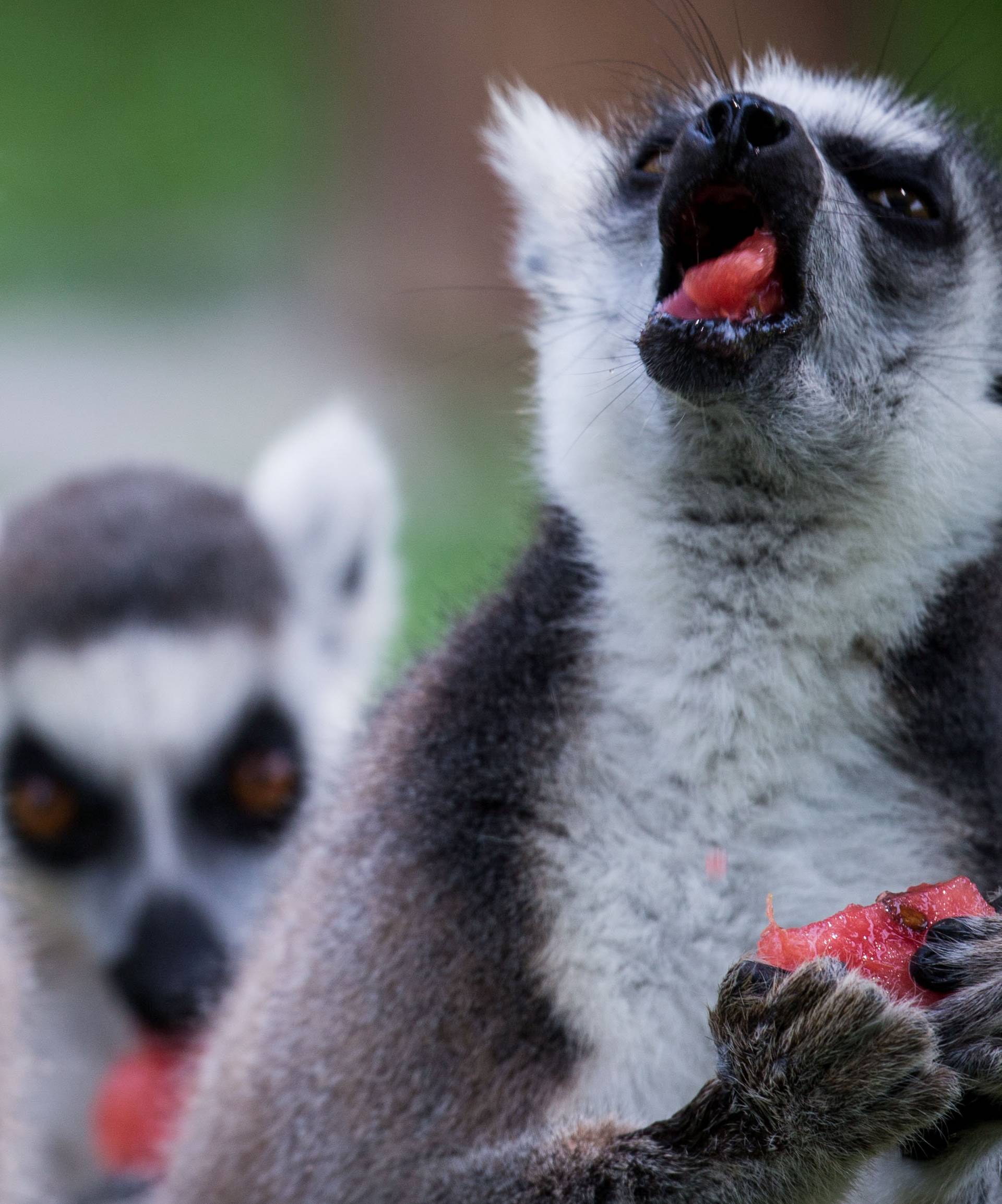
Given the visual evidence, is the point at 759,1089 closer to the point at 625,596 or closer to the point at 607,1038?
the point at 607,1038

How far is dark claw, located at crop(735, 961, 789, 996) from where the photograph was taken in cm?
196

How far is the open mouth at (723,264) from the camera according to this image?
2254mm

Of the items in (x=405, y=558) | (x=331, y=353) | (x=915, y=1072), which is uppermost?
(x=331, y=353)

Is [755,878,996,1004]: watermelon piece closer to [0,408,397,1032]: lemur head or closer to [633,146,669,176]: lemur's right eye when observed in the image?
[633,146,669,176]: lemur's right eye

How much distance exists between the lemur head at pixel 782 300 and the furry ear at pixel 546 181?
76 millimetres

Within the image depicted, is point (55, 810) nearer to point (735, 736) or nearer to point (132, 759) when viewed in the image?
point (132, 759)

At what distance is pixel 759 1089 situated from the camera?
1944mm

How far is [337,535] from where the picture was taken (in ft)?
16.1

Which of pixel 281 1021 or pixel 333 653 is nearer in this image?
pixel 281 1021

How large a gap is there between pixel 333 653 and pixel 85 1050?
1.39m

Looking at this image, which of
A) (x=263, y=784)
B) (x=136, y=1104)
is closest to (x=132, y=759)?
(x=263, y=784)

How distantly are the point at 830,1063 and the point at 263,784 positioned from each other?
2517 mm

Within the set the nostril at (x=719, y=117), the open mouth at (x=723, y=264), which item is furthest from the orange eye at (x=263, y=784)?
the nostril at (x=719, y=117)

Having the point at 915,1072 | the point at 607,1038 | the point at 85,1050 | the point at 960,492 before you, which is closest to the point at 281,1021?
the point at 607,1038
